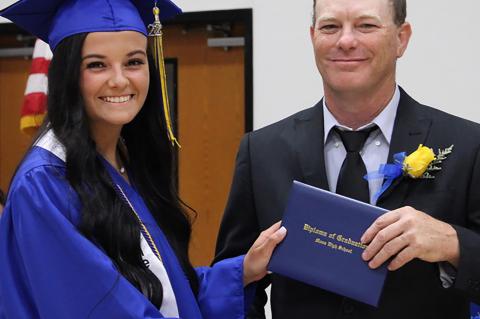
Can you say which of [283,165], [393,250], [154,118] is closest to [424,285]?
[393,250]

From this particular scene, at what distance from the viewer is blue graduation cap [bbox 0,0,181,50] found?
1965 millimetres

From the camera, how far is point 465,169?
6.80 feet

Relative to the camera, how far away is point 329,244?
76.2 inches

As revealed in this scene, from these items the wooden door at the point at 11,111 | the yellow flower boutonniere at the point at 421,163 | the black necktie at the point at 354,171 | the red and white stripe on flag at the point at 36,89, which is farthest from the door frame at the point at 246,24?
the yellow flower boutonniere at the point at 421,163

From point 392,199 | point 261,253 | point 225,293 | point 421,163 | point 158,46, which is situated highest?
point 158,46

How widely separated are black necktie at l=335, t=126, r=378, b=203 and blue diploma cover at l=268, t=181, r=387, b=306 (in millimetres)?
206

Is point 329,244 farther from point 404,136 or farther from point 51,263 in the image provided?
point 51,263

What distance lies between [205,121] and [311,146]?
2641 mm

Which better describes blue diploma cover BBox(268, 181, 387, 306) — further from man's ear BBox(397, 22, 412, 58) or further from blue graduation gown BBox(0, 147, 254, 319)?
man's ear BBox(397, 22, 412, 58)

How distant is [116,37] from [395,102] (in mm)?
822

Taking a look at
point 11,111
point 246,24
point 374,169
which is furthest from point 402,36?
point 11,111

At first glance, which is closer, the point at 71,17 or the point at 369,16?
the point at 71,17

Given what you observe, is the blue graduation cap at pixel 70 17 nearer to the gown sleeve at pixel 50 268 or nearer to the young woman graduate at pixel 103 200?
the young woman graduate at pixel 103 200

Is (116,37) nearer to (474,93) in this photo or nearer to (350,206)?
(350,206)
